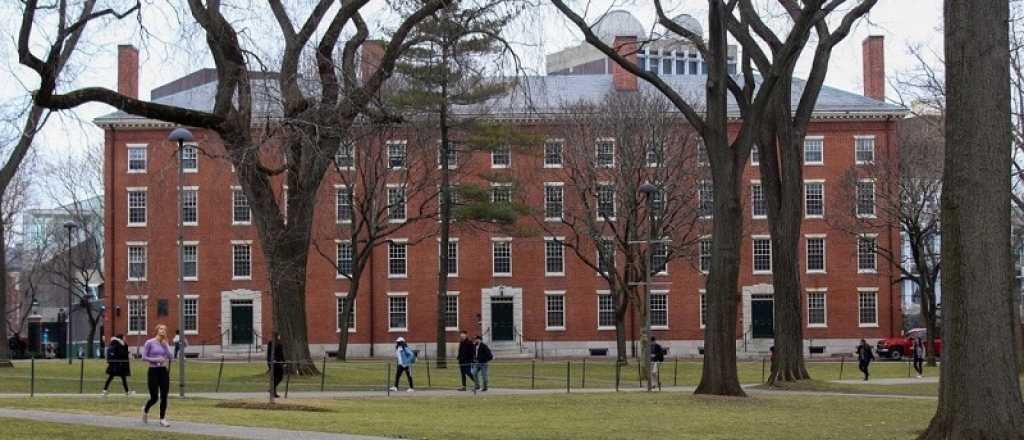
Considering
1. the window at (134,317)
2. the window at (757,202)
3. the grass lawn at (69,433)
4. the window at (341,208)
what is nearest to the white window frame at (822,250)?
the window at (757,202)

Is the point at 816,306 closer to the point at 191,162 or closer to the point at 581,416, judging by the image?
the point at 191,162

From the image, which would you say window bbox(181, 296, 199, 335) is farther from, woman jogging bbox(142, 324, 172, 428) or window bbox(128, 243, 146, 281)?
woman jogging bbox(142, 324, 172, 428)

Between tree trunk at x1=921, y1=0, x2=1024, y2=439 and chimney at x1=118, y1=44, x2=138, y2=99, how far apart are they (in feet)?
189

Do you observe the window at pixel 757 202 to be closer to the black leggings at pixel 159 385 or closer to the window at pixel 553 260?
the window at pixel 553 260

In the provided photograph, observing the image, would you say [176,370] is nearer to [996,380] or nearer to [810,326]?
[996,380]

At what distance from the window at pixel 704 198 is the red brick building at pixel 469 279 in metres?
14.5

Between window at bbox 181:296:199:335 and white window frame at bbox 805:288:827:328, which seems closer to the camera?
window at bbox 181:296:199:335

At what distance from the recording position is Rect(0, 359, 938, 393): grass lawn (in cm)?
3441

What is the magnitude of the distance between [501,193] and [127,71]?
25.5 m

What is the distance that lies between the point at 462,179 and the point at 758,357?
2043 centimetres

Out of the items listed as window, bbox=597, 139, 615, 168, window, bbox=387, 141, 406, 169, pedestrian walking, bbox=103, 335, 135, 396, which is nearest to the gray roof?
window, bbox=387, 141, 406, 169

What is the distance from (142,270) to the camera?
71500mm

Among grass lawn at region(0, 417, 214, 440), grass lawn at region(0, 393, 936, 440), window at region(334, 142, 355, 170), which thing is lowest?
grass lawn at region(0, 393, 936, 440)

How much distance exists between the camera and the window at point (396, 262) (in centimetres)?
7138
